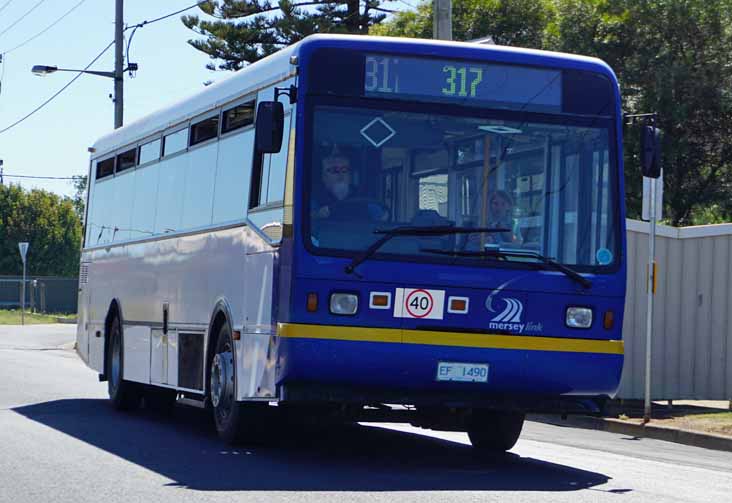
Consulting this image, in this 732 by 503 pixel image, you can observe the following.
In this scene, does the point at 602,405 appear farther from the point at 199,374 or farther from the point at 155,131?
the point at 155,131

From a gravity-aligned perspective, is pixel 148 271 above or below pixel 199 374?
above

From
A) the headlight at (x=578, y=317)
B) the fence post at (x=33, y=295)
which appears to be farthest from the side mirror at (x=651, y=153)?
the fence post at (x=33, y=295)

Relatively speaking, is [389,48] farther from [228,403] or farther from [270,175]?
[228,403]

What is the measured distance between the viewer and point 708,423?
54.6 ft

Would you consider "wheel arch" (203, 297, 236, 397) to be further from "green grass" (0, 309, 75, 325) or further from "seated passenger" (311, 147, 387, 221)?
"green grass" (0, 309, 75, 325)

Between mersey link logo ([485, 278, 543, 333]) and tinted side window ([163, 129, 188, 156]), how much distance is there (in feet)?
16.0

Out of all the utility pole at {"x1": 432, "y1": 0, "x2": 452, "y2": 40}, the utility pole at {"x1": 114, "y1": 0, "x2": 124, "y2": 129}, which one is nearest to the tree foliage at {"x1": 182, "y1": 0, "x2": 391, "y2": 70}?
the utility pole at {"x1": 114, "y1": 0, "x2": 124, "y2": 129}

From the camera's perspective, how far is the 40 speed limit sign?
10.6 meters

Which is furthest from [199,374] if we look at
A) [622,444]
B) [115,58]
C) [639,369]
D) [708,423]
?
[115,58]

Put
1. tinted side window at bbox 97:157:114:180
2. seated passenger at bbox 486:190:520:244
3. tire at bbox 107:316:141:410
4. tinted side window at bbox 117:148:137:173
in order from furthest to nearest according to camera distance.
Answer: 1. tinted side window at bbox 97:157:114:180
2. tinted side window at bbox 117:148:137:173
3. tire at bbox 107:316:141:410
4. seated passenger at bbox 486:190:520:244

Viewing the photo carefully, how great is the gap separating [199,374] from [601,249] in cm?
399

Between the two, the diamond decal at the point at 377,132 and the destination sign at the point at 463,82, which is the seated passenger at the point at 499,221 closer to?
the destination sign at the point at 463,82

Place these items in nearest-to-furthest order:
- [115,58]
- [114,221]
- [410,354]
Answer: [410,354] → [114,221] → [115,58]

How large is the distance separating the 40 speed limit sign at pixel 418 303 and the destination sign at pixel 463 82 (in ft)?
4.81
